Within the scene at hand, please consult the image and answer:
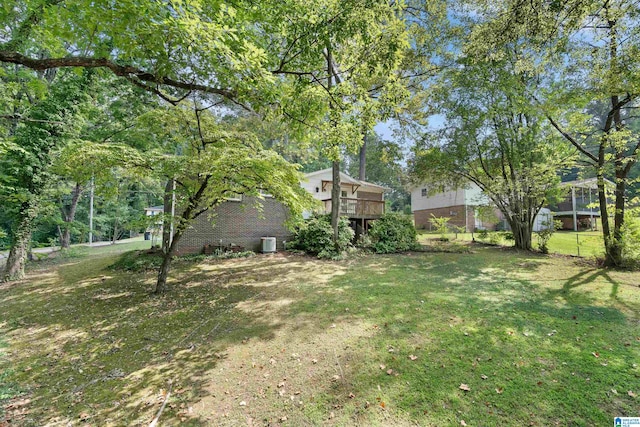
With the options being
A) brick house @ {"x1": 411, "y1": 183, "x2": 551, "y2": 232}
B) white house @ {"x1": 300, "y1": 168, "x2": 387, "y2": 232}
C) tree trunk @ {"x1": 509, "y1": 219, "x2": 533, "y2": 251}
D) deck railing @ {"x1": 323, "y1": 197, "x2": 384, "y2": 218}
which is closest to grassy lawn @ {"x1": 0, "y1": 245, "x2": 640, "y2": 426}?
white house @ {"x1": 300, "y1": 168, "x2": 387, "y2": 232}

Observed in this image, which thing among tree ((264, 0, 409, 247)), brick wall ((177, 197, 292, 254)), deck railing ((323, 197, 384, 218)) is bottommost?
brick wall ((177, 197, 292, 254))

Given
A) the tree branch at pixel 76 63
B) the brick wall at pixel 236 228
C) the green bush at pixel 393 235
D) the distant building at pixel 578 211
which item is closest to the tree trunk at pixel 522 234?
the green bush at pixel 393 235

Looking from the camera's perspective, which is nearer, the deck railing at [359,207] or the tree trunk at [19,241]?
the tree trunk at [19,241]

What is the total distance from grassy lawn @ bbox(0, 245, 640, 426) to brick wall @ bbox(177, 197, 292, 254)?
4277mm

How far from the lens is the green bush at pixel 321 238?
1262 cm

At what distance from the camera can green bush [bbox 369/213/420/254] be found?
13852 mm

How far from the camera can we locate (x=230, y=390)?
350 cm

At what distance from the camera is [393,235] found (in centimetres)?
1431

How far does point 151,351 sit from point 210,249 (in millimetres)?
8268

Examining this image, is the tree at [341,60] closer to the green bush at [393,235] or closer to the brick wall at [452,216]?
the green bush at [393,235]

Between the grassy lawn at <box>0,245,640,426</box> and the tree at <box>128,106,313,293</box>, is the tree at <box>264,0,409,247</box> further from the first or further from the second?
the grassy lawn at <box>0,245,640,426</box>

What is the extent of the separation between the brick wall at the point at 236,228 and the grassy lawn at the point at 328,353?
14.0ft

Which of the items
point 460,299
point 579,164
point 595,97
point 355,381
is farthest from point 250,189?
point 579,164

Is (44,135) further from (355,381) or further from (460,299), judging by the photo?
(460,299)
